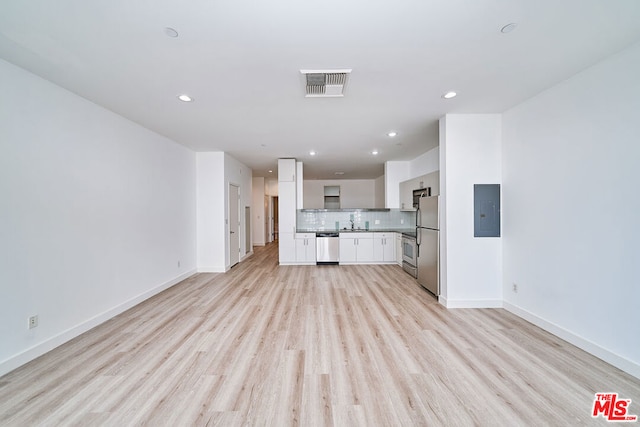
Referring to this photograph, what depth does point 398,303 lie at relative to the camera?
3506 millimetres

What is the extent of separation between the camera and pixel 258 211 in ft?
31.1

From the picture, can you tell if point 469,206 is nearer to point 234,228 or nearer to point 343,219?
point 343,219

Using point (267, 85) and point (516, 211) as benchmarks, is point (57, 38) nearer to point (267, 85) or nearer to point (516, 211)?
point (267, 85)

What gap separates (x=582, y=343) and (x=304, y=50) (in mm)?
3844

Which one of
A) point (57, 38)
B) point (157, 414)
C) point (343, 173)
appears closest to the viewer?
point (157, 414)

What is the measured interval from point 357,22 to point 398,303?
11.3 feet

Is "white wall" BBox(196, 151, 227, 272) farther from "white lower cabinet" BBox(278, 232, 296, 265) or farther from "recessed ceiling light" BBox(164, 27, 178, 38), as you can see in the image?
"recessed ceiling light" BBox(164, 27, 178, 38)

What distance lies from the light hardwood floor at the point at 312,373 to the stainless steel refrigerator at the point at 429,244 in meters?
0.64

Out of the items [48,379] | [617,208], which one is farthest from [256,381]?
[617,208]

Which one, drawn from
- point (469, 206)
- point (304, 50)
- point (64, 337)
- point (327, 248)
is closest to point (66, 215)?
point (64, 337)

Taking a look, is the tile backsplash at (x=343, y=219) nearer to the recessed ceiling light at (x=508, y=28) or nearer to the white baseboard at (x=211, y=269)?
the white baseboard at (x=211, y=269)

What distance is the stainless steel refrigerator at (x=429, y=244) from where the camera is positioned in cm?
362

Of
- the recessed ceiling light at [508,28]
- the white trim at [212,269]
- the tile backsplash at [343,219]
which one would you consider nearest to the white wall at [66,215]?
the white trim at [212,269]

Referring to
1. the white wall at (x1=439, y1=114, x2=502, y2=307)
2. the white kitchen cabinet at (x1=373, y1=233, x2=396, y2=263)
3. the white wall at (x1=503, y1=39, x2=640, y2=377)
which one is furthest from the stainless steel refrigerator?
the white kitchen cabinet at (x1=373, y1=233, x2=396, y2=263)
